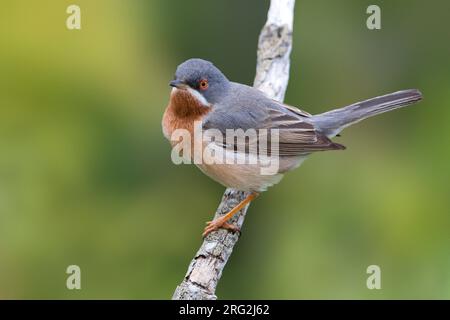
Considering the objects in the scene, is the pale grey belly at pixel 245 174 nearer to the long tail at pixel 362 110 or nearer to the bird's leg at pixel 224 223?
the bird's leg at pixel 224 223

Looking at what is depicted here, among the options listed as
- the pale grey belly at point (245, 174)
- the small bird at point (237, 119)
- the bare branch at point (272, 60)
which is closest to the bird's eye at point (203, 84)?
the small bird at point (237, 119)

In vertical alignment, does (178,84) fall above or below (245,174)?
above

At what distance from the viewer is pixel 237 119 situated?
4336 millimetres

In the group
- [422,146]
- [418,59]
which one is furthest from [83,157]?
[418,59]

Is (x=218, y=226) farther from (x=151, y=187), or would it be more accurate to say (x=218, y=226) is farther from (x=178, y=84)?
(x=178, y=84)

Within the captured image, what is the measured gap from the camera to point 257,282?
14.2 ft

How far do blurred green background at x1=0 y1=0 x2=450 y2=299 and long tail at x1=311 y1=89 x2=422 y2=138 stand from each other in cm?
22

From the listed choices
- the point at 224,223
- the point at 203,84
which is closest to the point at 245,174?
the point at 224,223

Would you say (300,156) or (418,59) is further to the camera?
(418,59)

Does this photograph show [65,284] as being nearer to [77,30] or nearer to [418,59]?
[77,30]

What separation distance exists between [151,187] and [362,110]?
168 centimetres

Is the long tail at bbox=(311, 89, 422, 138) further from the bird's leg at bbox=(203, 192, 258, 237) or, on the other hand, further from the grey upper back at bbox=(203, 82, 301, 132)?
the bird's leg at bbox=(203, 192, 258, 237)

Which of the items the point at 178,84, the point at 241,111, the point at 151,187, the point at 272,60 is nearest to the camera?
the point at 178,84

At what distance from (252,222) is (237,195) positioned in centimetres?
24
